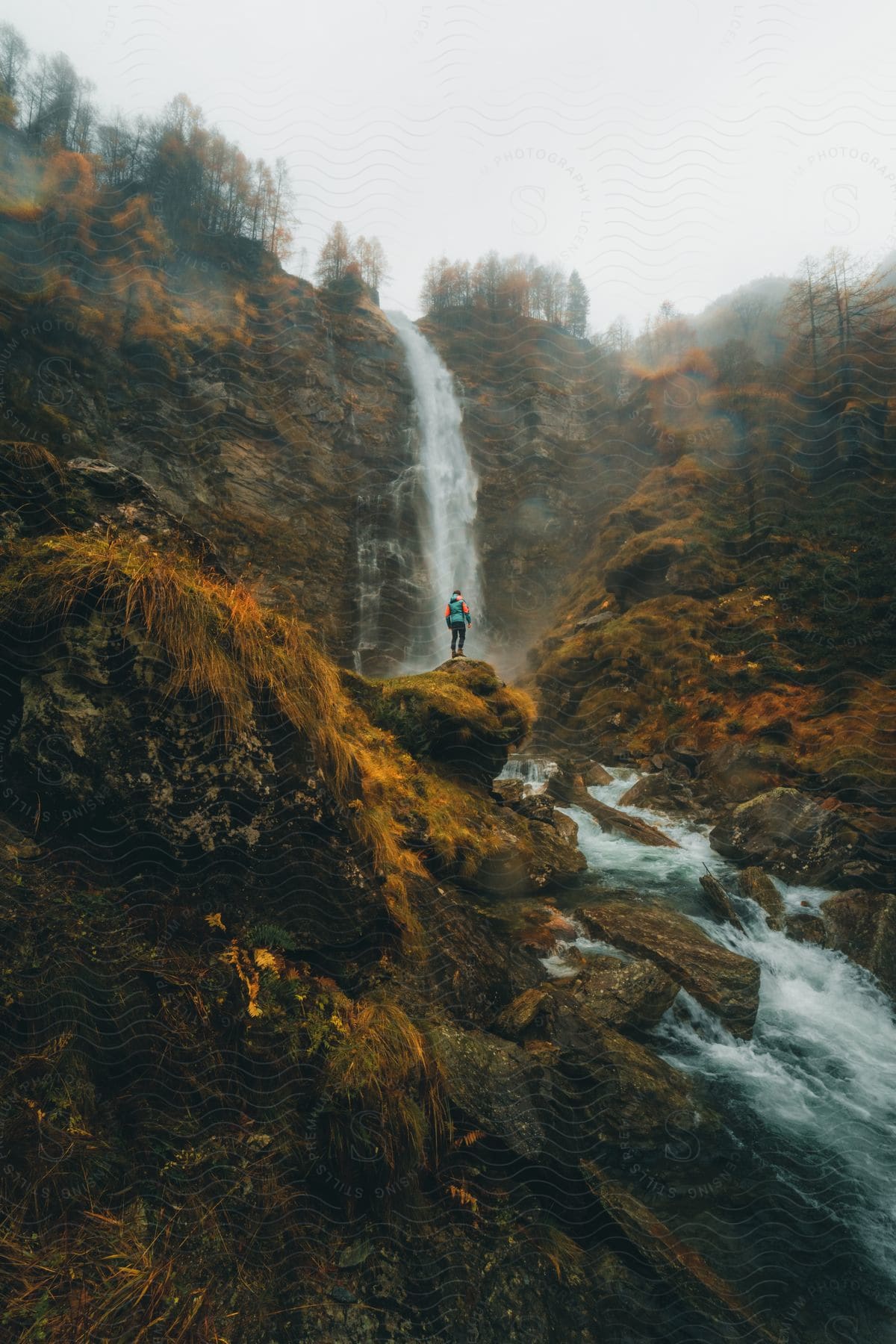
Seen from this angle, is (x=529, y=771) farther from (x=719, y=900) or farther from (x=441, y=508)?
(x=441, y=508)

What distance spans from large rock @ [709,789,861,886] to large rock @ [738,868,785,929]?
46 cm

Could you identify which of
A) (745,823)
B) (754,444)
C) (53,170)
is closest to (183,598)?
(745,823)

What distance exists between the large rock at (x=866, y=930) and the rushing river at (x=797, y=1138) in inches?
5.1

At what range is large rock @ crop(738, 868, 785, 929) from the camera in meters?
6.51

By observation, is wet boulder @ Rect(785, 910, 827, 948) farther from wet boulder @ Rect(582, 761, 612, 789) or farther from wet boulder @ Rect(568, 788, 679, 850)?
wet boulder @ Rect(582, 761, 612, 789)

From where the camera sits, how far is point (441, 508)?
25016 millimetres

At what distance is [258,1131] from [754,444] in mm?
21492

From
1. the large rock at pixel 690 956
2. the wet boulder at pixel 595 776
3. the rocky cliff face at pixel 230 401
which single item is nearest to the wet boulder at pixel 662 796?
the wet boulder at pixel 595 776

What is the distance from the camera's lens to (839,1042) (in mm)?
5043

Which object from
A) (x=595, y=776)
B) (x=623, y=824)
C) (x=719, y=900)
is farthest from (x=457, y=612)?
(x=719, y=900)

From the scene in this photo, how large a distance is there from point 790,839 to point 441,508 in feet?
67.1

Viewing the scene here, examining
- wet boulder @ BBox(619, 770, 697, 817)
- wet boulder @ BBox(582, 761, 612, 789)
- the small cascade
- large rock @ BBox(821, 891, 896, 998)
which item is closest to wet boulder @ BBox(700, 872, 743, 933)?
large rock @ BBox(821, 891, 896, 998)

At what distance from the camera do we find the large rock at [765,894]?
651 centimetres

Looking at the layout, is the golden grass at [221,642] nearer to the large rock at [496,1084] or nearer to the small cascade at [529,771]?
the large rock at [496,1084]
